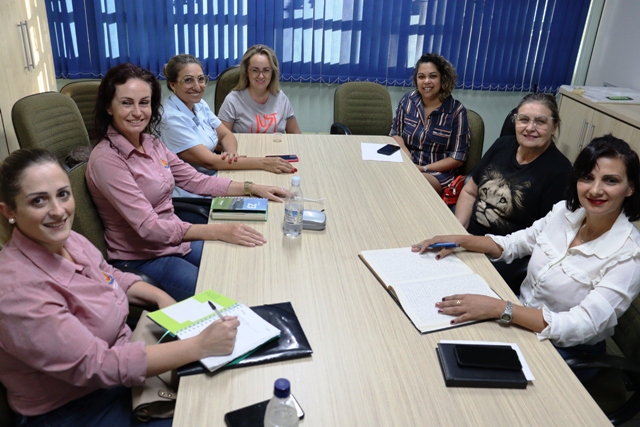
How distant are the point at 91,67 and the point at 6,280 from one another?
3639 mm

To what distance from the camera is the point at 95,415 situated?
1.26 m

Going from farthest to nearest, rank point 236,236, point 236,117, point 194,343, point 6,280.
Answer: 1. point 236,117
2. point 236,236
3. point 194,343
4. point 6,280

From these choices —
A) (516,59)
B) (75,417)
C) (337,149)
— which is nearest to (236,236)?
(75,417)

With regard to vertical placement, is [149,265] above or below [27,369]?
below

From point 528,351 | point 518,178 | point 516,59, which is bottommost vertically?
point 528,351

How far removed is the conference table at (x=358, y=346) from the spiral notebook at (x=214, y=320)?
47 mm

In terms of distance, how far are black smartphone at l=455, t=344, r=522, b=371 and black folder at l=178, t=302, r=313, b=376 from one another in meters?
0.40

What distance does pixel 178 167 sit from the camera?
237 centimetres

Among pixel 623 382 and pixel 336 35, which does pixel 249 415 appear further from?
pixel 336 35

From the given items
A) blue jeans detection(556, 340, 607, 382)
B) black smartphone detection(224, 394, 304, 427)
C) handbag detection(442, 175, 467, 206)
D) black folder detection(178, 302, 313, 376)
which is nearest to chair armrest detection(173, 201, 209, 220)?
black folder detection(178, 302, 313, 376)

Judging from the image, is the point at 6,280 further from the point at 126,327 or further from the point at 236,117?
the point at 236,117

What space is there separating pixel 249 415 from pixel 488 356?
0.63 metres

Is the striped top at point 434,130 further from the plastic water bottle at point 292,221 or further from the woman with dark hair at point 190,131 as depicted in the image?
the plastic water bottle at point 292,221

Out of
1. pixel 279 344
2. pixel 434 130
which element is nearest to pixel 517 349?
pixel 279 344
